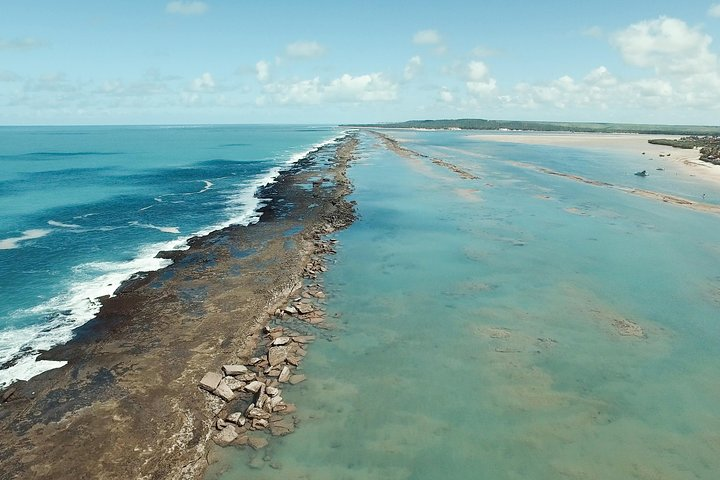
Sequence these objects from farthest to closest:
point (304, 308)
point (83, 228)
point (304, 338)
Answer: point (83, 228)
point (304, 308)
point (304, 338)

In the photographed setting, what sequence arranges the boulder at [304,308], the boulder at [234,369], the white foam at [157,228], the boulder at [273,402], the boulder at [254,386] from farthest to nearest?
the white foam at [157,228] < the boulder at [304,308] < the boulder at [234,369] < the boulder at [254,386] < the boulder at [273,402]

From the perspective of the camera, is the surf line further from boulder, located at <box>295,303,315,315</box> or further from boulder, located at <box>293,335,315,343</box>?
boulder, located at <box>293,335,315,343</box>

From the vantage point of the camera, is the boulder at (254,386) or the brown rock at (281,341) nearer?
the boulder at (254,386)

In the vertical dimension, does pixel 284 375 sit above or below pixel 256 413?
above

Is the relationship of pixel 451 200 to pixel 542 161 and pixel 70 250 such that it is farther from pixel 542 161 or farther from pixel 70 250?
pixel 542 161

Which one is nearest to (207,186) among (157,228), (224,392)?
(157,228)

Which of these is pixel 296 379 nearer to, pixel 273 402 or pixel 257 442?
pixel 273 402

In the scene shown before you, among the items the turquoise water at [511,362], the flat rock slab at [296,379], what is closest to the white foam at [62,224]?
the turquoise water at [511,362]

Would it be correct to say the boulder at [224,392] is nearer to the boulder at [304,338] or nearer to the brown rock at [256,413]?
the brown rock at [256,413]
